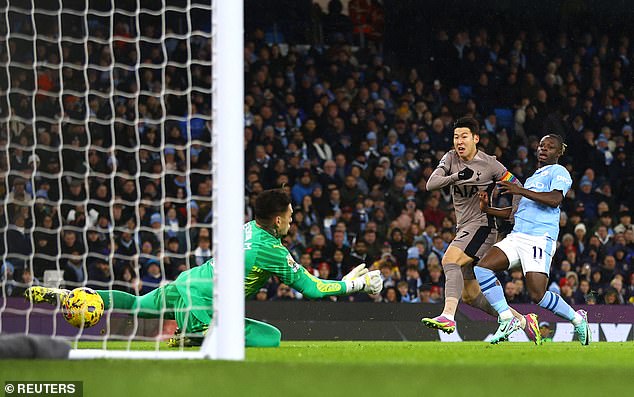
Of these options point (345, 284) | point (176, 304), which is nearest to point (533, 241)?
point (345, 284)

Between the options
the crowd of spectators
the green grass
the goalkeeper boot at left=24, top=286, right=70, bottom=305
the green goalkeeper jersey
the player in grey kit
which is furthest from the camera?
the crowd of spectators

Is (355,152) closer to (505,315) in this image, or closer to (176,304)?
(505,315)

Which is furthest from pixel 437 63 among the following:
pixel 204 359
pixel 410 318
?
pixel 204 359

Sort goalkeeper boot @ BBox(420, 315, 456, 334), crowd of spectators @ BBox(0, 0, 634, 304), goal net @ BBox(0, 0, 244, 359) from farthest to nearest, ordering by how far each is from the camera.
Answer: crowd of spectators @ BBox(0, 0, 634, 304) → goal net @ BBox(0, 0, 244, 359) → goalkeeper boot @ BBox(420, 315, 456, 334)

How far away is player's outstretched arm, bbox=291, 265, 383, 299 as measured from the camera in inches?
298

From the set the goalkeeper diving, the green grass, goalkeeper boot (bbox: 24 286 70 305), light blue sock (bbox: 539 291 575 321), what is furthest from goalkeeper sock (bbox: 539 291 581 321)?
the green grass

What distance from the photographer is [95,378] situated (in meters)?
4.59

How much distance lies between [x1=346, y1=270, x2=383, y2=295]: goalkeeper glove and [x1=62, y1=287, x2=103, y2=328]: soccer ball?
182 cm

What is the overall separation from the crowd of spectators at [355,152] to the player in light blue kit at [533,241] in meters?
3.93

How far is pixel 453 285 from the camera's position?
9211 mm

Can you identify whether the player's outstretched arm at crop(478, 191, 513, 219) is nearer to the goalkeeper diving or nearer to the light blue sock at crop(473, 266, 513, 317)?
the light blue sock at crop(473, 266, 513, 317)

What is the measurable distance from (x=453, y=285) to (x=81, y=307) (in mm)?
3153

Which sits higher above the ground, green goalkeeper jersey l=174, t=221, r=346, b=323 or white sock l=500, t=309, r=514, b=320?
green goalkeeper jersey l=174, t=221, r=346, b=323

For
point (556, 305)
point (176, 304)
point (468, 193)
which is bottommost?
point (556, 305)
